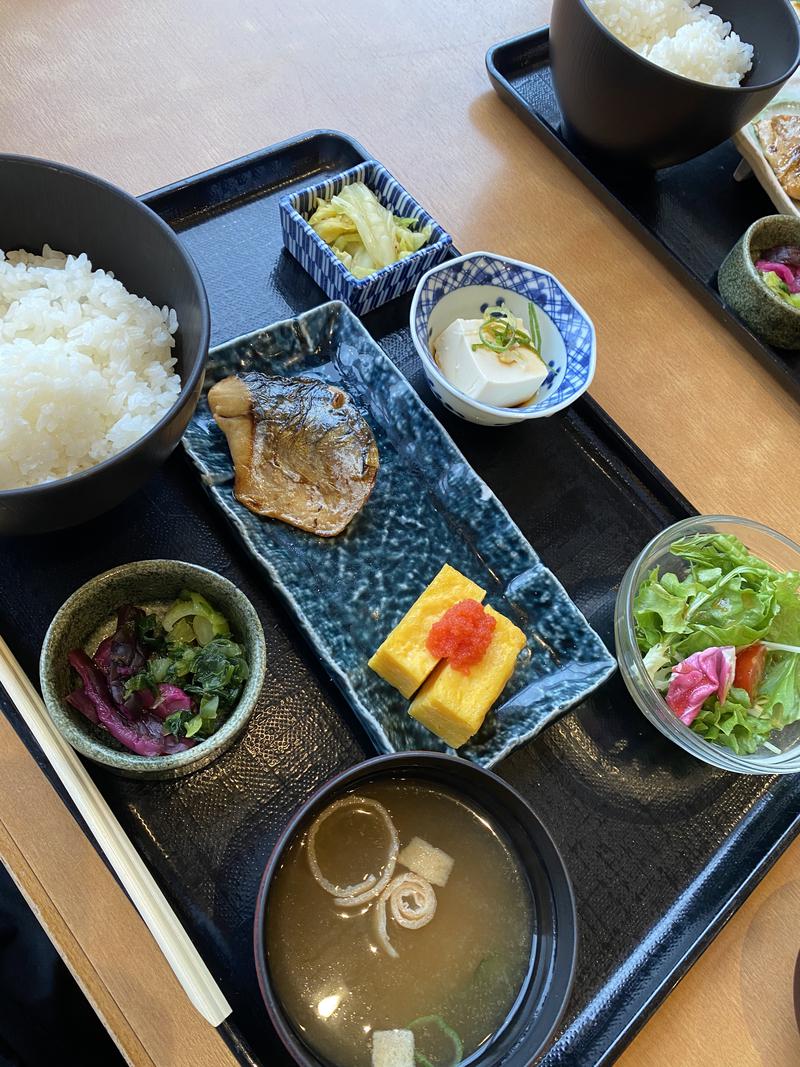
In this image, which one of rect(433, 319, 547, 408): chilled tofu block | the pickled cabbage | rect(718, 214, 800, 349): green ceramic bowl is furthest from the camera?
rect(718, 214, 800, 349): green ceramic bowl

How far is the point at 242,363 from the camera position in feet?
5.83

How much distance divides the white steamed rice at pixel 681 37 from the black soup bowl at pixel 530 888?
5.85ft

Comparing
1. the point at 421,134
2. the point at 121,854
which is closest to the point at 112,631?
the point at 121,854

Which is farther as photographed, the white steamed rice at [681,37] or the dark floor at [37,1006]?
the white steamed rice at [681,37]

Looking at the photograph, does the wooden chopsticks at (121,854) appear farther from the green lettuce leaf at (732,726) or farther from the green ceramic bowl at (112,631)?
the green lettuce leaf at (732,726)

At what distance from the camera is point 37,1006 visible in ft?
5.61

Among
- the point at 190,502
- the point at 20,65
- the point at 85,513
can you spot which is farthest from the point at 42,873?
the point at 20,65

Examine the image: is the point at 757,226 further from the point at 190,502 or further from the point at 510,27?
the point at 190,502

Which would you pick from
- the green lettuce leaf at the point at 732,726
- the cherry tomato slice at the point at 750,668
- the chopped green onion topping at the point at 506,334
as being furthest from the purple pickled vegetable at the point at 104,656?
the cherry tomato slice at the point at 750,668

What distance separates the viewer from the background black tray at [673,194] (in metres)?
2.16

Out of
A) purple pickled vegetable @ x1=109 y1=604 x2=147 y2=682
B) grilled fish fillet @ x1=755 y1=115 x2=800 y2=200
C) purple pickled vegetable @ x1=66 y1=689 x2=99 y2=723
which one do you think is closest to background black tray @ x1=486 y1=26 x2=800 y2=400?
grilled fish fillet @ x1=755 y1=115 x2=800 y2=200

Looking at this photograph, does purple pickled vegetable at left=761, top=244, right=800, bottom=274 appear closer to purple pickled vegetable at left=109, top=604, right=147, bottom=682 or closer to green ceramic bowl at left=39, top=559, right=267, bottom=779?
green ceramic bowl at left=39, top=559, right=267, bottom=779

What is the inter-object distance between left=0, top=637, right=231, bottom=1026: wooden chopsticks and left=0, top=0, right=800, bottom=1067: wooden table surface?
4.43ft

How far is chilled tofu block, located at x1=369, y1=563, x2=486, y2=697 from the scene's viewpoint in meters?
1.49
